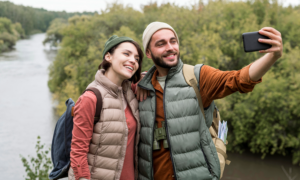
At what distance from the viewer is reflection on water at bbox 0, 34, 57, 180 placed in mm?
11781

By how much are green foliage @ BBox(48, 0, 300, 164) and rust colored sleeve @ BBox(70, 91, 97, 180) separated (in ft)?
39.2

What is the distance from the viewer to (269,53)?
55.9 inches

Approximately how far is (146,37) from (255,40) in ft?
3.09

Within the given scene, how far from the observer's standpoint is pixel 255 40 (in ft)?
4.57

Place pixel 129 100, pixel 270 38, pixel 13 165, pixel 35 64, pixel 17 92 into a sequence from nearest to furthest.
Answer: pixel 270 38 → pixel 129 100 → pixel 13 165 → pixel 17 92 → pixel 35 64

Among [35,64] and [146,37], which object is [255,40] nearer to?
[146,37]

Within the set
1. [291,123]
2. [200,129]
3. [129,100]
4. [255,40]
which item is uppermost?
[255,40]

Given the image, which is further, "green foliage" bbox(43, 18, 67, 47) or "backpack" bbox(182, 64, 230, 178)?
"green foliage" bbox(43, 18, 67, 47)

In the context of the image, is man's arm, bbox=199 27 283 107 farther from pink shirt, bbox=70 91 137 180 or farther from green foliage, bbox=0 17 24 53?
green foliage, bbox=0 17 24 53

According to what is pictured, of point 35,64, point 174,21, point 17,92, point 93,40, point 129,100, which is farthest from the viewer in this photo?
point 35,64

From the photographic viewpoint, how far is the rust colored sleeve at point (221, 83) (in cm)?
153

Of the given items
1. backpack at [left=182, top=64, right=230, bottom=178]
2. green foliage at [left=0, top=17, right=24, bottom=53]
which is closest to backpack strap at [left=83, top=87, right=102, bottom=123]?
backpack at [left=182, top=64, right=230, bottom=178]

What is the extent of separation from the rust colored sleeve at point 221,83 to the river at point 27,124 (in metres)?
9.57

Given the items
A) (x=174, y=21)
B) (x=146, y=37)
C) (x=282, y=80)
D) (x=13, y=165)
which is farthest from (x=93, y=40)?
(x=146, y=37)
